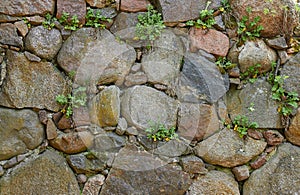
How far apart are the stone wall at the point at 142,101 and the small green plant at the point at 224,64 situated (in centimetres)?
2

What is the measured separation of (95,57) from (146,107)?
0.43 m

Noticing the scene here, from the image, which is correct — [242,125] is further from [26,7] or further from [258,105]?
[26,7]

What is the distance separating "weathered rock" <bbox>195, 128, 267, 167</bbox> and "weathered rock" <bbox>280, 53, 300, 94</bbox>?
40cm

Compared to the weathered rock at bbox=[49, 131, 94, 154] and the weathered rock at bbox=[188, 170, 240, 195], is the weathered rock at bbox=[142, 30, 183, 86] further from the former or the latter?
the weathered rock at bbox=[188, 170, 240, 195]

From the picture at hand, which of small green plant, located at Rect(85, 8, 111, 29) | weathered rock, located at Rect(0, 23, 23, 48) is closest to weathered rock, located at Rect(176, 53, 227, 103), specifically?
small green plant, located at Rect(85, 8, 111, 29)

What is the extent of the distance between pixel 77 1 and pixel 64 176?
105cm

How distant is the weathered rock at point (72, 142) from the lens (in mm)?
1869


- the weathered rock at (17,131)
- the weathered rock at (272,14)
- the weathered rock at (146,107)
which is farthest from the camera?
the weathered rock at (272,14)

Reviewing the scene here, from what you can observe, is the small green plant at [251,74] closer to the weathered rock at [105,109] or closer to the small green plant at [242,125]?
the small green plant at [242,125]

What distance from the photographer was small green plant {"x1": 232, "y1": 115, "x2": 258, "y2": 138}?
77.8 inches

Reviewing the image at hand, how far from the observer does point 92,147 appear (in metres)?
1.89

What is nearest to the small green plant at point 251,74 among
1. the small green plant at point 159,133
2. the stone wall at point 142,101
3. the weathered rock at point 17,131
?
the stone wall at point 142,101

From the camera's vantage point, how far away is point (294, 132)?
1988 millimetres

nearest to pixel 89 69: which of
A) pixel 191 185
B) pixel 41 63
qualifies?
pixel 41 63
